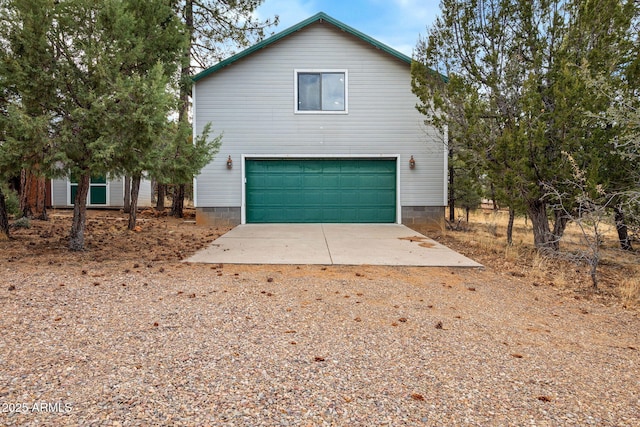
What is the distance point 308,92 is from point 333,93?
0.72 m

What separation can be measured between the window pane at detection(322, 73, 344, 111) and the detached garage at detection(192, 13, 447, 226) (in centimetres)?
3

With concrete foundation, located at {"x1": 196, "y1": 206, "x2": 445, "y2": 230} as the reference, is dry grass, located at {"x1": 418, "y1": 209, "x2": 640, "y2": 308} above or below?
below

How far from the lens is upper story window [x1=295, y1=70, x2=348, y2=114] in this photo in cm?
1109

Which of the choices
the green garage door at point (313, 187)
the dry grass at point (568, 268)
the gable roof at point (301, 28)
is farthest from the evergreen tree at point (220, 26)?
the dry grass at point (568, 268)

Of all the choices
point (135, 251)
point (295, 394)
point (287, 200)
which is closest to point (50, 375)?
point (295, 394)

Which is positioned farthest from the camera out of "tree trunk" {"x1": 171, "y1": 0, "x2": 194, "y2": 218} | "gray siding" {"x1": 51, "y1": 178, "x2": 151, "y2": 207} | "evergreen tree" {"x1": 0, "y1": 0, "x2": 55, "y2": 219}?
"gray siding" {"x1": 51, "y1": 178, "x2": 151, "y2": 207}

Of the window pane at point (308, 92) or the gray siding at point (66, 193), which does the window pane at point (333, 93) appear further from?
the gray siding at point (66, 193)

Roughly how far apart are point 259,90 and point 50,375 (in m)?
9.93

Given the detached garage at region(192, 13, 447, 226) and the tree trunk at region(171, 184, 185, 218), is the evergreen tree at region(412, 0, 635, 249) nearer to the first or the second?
the detached garage at region(192, 13, 447, 226)

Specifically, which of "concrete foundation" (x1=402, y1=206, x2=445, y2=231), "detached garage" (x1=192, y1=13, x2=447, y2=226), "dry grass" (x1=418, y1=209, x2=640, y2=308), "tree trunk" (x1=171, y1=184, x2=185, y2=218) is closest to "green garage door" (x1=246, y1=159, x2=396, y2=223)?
"detached garage" (x1=192, y1=13, x2=447, y2=226)

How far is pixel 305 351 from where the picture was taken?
8.70ft

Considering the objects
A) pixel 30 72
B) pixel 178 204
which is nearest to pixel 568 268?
pixel 30 72

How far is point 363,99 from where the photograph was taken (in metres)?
11.0

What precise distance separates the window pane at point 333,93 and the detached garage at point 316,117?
0.09ft
